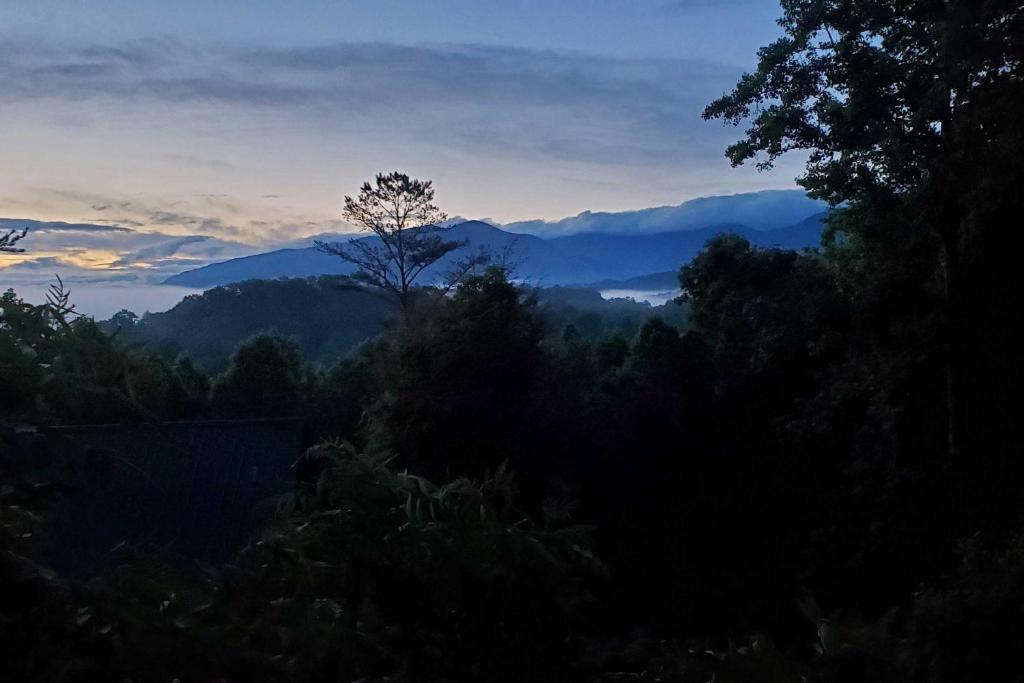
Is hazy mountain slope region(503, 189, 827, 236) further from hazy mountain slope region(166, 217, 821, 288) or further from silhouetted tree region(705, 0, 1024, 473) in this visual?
silhouetted tree region(705, 0, 1024, 473)

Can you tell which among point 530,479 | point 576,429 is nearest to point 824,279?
point 576,429

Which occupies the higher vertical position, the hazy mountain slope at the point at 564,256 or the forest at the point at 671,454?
the hazy mountain slope at the point at 564,256

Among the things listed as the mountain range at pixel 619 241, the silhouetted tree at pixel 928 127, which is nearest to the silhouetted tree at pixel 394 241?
the mountain range at pixel 619 241

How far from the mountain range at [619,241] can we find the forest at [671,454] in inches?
93.1

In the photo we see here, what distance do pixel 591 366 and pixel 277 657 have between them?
50.2 ft

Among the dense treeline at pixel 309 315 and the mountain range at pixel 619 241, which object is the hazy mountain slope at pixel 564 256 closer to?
the mountain range at pixel 619 241

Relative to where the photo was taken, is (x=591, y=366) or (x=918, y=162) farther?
(x=591, y=366)

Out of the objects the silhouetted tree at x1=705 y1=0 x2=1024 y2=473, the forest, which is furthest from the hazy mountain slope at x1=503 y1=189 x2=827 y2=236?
the silhouetted tree at x1=705 y1=0 x2=1024 y2=473

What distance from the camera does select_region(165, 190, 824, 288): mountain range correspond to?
2402 cm

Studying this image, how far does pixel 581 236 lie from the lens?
3903 centimetres

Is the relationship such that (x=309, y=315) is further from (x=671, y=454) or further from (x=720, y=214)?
(x=671, y=454)

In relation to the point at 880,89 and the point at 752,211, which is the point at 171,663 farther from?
the point at 752,211

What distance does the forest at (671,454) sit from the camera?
1.81 meters

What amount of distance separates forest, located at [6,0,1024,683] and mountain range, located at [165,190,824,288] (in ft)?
7.76
